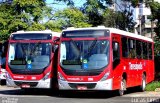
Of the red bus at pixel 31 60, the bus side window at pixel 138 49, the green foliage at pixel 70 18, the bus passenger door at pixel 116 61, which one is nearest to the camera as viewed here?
the bus passenger door at pixel 116 61

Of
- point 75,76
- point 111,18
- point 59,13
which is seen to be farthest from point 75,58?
point 111,18

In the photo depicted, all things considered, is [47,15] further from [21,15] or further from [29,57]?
[29,57]

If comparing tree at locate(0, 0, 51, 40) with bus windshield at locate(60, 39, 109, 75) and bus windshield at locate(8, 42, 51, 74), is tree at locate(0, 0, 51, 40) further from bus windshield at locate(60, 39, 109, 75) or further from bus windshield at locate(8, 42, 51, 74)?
bus windshield at locate(60, 39, 109, 75)

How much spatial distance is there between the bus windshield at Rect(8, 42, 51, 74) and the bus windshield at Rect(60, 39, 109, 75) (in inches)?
61.5

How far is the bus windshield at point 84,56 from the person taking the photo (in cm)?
1780

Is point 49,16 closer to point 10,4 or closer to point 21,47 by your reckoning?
point 10,4

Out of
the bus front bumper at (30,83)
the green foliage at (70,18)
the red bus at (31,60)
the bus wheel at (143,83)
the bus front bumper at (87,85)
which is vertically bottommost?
the bus wheel at (143,83)

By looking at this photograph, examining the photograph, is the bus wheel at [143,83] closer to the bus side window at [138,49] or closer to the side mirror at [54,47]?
the bus side window at [138,49]

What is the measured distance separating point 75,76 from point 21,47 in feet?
11.5

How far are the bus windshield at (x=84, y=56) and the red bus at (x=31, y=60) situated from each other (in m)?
1.52

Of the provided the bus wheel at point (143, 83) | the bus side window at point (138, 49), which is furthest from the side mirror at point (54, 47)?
the bus wheel at point (143, 83)

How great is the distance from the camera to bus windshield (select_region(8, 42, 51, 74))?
19.7m

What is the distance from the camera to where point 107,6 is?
37.6 metres

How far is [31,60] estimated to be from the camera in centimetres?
1980
